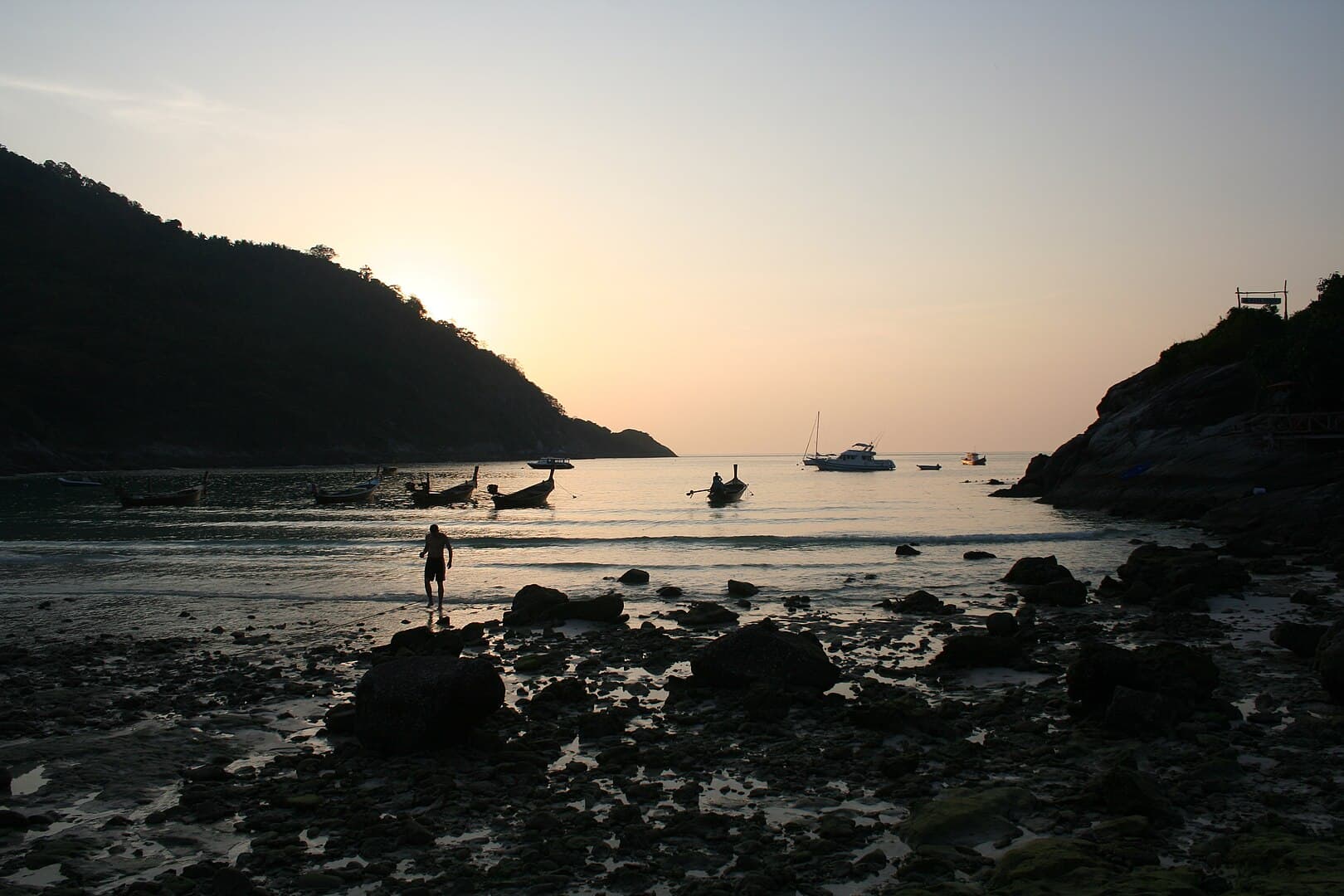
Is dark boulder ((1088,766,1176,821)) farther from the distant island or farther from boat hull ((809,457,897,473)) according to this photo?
boat hull ((809,457,897,473))

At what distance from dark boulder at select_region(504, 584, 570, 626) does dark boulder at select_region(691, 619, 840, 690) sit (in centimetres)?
739

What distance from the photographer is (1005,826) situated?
796 cm

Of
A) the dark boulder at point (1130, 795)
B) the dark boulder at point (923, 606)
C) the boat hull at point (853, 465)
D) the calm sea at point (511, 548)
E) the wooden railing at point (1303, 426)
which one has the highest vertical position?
the wooden railing at point (1303, 426)

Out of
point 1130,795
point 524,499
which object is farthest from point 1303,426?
point 524,499

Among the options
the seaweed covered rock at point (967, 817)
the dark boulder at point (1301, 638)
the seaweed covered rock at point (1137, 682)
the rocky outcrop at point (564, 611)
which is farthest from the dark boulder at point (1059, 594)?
the seaweed covered rock at point (967, 817)

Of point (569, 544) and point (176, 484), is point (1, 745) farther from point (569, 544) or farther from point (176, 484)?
point (176, 484)

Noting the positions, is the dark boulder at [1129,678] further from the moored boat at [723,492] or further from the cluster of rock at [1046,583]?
the moored boat at [723,492]

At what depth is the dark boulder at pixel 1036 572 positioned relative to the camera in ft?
80.5

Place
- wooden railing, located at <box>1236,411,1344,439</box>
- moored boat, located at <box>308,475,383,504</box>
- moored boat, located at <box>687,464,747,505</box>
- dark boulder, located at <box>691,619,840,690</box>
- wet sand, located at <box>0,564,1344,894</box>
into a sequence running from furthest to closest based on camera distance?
moored boat, located at <box>687,464,747,505</box>, moored boat, located at <box>308,475,383,504</box>, wooden railing, located at <box>1236,411,1344,439</box>, dark boulder, located at <box>691,619,840,690</box>, wet sand, located at <box>0,564,1344,894</box>

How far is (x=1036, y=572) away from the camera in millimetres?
25109

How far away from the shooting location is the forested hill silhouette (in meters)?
126

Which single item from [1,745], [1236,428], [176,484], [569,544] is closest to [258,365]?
[176,484]

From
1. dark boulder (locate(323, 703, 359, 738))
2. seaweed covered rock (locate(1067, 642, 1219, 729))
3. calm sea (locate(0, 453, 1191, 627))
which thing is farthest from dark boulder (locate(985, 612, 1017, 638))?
dark boulder (locate(323, 703, 359, 738))

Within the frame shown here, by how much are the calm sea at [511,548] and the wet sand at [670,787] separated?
8.63 m
